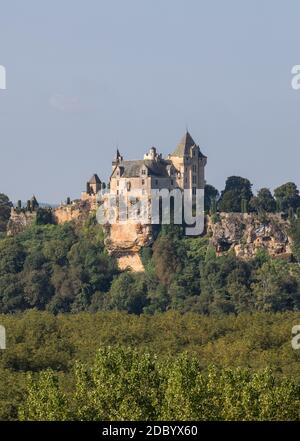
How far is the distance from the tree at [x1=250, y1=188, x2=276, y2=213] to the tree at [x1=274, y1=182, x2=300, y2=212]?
0.71 meters

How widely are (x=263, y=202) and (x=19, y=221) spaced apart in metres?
12.7

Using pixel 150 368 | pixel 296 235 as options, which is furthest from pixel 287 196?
pixel 150 368

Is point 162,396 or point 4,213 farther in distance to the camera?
point 4,213

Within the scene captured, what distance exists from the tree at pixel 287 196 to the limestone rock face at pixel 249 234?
2.61 meters

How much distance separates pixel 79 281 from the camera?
110m

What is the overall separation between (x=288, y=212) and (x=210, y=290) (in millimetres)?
5766

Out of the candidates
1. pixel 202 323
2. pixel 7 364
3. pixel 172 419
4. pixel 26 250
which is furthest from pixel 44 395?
pixel 26 250

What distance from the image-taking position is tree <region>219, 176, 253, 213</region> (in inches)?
4304

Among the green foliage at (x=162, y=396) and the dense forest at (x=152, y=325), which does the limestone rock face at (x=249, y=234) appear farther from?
the green foliage at (x=162, y=396)

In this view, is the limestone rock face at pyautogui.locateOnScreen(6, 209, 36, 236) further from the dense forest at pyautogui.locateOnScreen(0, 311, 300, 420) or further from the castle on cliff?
the dense forest at pyautogui.locateOnScreen(0, 311, 300, 420)

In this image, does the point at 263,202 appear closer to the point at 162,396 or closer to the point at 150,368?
the point at 150,368

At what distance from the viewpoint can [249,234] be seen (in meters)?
108

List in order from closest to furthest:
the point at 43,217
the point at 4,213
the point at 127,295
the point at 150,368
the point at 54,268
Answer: the point at 150,368 < the point at 127,295 < the point at 54,268 < the point at 43,217 < the point at 4,213
